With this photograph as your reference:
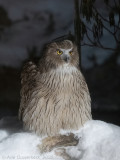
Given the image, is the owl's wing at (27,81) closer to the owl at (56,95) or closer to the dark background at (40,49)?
the owl at (56,95)

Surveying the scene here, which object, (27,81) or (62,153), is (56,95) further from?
(62,153)

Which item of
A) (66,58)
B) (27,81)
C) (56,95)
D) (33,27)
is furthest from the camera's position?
(33,27)

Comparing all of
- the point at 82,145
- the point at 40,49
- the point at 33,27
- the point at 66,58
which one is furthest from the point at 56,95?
the point at 33,27

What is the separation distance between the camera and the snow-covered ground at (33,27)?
4402mm

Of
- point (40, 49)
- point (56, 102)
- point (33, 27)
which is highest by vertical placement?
point (33, 27)

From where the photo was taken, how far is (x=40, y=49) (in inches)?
179

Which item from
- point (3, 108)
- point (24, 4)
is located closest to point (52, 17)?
point (24, 4)

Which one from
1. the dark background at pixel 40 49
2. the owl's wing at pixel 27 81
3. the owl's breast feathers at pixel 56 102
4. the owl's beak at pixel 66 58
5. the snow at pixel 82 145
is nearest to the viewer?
the snow at pixel 82 145

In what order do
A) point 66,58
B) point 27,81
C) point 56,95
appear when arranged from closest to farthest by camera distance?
point 66,58
point 56,95
point 27,81

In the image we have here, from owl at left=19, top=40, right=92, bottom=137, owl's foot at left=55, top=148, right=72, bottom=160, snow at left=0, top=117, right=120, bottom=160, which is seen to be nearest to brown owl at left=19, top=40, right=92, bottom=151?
owl at left=19, top=40, right=92, bottom=137

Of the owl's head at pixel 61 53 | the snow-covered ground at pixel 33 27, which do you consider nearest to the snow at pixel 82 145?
the owl's head at pixel 61 53

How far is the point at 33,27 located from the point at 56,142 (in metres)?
1.81

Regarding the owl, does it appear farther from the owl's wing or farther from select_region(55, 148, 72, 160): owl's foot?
select_region(55, 148, 72, 160): owl's foot

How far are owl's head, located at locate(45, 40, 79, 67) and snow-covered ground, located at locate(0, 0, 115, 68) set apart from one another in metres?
1.14
